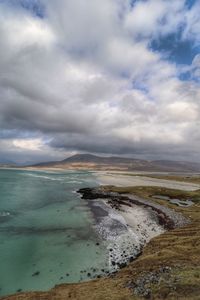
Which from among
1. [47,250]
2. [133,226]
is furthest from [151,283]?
[133,226]

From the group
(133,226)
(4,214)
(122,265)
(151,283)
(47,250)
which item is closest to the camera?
(151,283)

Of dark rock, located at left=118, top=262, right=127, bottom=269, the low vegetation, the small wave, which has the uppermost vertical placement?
the low vegetation

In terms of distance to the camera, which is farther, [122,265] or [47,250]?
[47,250]

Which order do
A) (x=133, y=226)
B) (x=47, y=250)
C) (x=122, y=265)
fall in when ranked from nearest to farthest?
(x=122, y=265) < (x=47, y=250) < (x=133, y=226)

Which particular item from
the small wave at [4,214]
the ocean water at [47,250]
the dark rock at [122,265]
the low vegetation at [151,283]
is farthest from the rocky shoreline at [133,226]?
the small wave at [4,214]

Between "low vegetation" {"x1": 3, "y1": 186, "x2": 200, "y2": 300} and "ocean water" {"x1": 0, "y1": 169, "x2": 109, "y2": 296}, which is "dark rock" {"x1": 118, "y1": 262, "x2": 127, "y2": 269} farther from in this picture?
"low vegetation" {"x1": 3, "y1": 186, "x2": 200, "y2": 300}

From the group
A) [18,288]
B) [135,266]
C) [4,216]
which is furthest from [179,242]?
[4,216]

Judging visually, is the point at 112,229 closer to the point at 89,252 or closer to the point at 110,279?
the point at 89,252

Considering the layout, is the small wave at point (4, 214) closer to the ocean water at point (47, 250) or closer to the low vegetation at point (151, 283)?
the ocean water at point (47, 250)

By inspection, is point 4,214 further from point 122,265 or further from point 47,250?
point 122,265

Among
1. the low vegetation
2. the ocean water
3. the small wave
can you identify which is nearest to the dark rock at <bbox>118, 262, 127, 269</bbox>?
the ocean water

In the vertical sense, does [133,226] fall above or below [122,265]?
below
